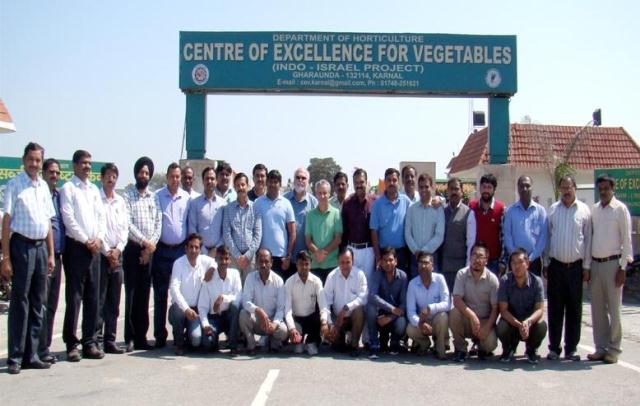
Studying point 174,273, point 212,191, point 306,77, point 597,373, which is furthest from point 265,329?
point 306,77

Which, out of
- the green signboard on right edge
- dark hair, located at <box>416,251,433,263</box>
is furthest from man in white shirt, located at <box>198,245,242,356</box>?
the green signboard on right edge

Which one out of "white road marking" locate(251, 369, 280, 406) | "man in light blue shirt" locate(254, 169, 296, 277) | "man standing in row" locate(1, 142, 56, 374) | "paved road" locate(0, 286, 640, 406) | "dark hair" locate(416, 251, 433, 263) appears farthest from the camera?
"man in light blue shirt" locate(254, 169, 296, 277)

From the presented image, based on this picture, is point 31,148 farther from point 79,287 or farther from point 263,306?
point 263,306

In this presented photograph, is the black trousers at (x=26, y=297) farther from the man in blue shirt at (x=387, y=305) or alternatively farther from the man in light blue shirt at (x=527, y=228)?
the man in light blue shirt at (x=527, y=228)

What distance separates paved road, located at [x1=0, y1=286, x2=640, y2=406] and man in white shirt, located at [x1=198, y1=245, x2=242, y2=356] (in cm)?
38

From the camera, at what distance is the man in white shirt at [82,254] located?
6.68 metres

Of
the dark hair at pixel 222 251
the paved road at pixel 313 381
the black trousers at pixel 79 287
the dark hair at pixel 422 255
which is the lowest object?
the paved road at pixel 313 381

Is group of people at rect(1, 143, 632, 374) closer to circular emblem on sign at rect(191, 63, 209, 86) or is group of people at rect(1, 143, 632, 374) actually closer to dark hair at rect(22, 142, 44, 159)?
dark hair at rect(22, 142, 44, 159)

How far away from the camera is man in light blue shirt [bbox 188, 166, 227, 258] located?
26.3ft

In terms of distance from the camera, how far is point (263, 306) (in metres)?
7.46

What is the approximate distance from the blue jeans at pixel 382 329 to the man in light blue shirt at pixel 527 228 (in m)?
1.66

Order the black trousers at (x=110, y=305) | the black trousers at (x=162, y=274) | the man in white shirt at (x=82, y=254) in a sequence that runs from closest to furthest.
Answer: the man in white shirt at (x=82, y=254) < the black trousers at (x=110, y=305) < the black trousers at (x=162, y=274)

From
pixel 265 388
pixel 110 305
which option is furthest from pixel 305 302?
pixel 110 305

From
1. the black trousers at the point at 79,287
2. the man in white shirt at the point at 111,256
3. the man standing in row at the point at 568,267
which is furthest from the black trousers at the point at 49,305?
the man standing in row at the point at 568,267
